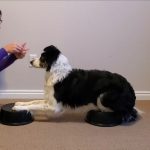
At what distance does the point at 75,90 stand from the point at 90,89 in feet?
0.37

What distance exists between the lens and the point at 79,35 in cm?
296

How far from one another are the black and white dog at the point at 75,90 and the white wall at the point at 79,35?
2.26 feet

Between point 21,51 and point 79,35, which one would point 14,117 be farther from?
point 79,35

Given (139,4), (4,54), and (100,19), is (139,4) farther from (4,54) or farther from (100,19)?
(4,54)

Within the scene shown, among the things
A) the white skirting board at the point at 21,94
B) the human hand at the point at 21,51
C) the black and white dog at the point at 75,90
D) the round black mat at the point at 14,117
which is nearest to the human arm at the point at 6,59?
the human hand at the point at 21,51

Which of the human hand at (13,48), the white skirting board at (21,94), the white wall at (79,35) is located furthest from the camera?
the white skirting board at (21,94)

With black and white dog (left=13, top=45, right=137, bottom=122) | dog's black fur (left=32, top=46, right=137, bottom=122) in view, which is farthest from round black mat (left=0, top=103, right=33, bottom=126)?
dog's black fur (left=32, top=46, right=137, bottom=122)

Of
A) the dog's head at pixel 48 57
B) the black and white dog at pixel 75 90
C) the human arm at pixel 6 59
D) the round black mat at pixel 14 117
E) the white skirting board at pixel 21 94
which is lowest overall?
the white skirting board at pixel 21 94

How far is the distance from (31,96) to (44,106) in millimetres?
785

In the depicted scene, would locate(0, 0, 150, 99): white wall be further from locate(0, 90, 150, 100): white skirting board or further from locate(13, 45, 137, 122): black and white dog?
locate(13, 45, 137, 122): black and white dog

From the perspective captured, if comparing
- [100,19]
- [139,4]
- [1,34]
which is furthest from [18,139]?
[139,4]

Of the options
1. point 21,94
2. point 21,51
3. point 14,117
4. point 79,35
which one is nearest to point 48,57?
point 21,51

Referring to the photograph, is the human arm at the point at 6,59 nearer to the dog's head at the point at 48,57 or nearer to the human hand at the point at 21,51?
the human hand at the point at 21,51

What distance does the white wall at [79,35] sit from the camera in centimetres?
291
